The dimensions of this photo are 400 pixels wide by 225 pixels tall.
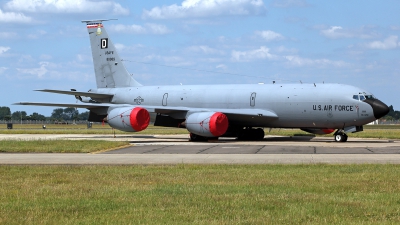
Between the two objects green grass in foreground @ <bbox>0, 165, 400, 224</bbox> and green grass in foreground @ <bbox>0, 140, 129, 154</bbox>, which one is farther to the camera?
green grass in foreground @ <bbox>0, 140, 129, 154</bbox>

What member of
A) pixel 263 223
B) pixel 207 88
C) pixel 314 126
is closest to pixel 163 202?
pixel 263 223

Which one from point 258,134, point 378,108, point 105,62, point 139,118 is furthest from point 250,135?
point 105,62

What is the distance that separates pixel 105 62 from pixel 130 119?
463 inches

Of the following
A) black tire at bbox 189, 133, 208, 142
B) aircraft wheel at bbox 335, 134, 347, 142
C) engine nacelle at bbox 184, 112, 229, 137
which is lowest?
aircraft wheel at bbox 335, 134, 347, 142

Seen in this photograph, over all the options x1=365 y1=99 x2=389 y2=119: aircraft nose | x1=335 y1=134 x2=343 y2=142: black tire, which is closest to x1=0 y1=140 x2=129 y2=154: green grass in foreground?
x1=335 y1=134 x2=343 y2=142: black tire

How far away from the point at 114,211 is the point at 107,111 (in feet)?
101

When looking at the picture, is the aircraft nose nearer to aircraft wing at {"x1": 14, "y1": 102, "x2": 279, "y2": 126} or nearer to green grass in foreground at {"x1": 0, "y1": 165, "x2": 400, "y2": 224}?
aircraft wing at {"x1": 14, "y1": 102, "x2": 279, "y2": 126}

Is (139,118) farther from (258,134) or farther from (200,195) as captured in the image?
(200,195)

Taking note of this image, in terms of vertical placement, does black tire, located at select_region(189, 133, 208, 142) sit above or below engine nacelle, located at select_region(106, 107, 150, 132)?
below

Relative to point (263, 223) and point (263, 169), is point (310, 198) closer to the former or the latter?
point (263, 223)

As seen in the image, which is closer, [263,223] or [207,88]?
[263,223]

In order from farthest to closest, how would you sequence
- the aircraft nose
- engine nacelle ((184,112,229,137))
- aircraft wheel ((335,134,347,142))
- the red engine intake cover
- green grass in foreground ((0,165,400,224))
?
1. the red engine intake cover
2. engine nacelle ((184,112,229,137))
3. aircraft wheel ((335,134,347,142))
4. the aircraft nose
5. green grass in foreground ((0,165,400,224))

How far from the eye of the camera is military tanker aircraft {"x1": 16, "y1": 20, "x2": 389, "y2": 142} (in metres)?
37.0

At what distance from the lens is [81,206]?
37.5ft
